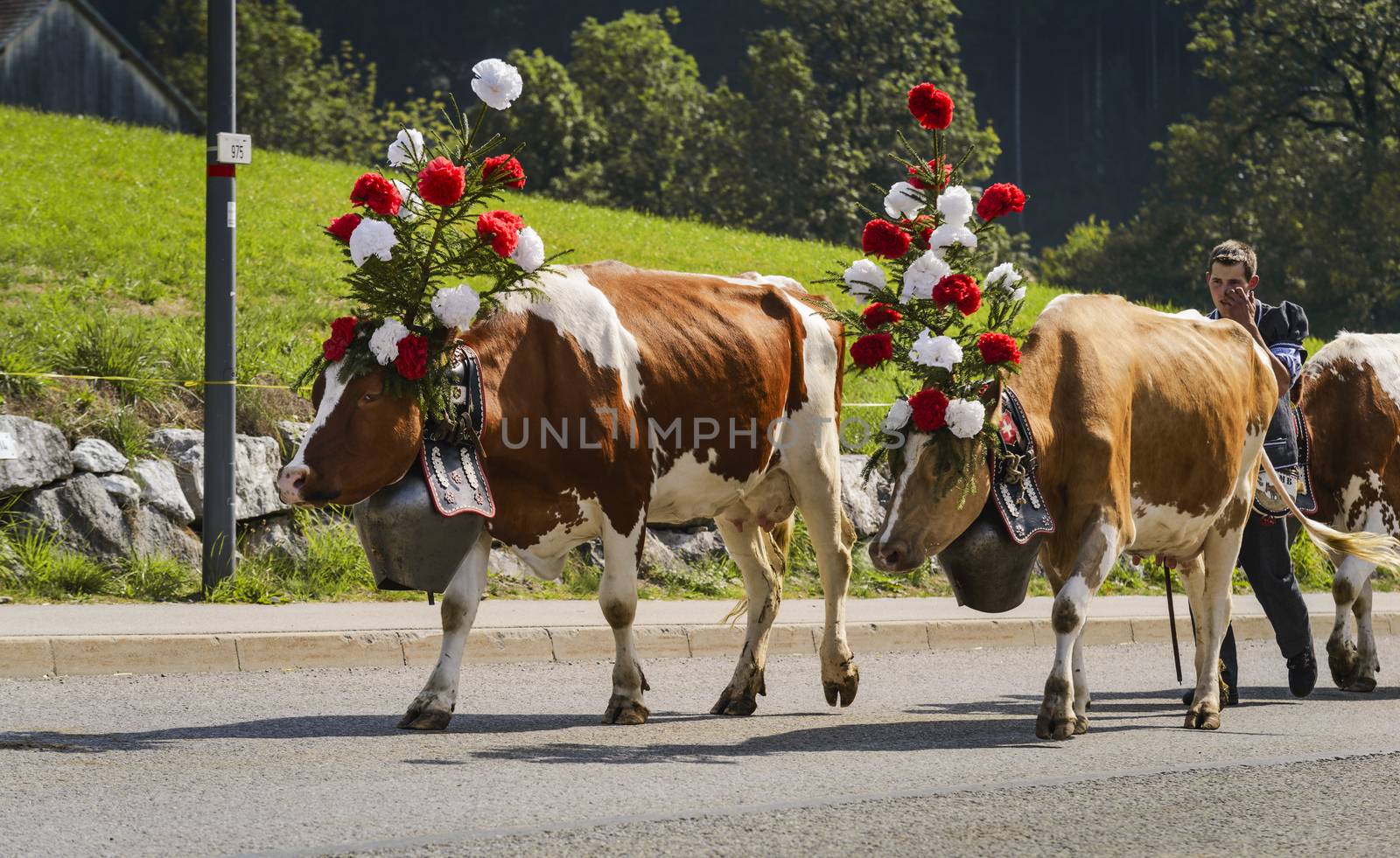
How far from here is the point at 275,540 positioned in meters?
12.3

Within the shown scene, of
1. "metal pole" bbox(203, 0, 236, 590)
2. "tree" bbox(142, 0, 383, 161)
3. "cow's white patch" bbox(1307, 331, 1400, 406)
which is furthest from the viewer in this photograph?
"tree" bbox(142, 0, 383, 161)

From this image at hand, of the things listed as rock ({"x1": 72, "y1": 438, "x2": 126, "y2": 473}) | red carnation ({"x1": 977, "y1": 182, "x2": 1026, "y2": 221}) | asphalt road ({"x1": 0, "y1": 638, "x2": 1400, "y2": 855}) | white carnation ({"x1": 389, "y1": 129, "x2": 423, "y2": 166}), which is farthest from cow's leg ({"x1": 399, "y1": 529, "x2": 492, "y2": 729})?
rock ({"x1": 72, "y1": 438, "x2": 126, "y2": 473})

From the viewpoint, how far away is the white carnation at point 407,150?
831cm

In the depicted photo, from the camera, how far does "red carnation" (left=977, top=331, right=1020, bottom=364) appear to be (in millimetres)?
7766

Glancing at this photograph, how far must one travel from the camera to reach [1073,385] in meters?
8.10

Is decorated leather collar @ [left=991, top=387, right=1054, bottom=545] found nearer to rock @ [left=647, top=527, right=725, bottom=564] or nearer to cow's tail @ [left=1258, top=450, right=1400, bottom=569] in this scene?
cow's tail @ [left=1258, top=450, right=1400, bottom=569]

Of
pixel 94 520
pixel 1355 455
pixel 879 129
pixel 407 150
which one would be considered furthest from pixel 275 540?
pixel 879 129

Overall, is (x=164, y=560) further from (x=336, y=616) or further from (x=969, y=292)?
(x=969, y=292)

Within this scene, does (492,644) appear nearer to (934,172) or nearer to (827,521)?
(827,521)

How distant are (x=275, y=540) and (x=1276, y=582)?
22.0 feet

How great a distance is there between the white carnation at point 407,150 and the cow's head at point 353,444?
46.7 inches

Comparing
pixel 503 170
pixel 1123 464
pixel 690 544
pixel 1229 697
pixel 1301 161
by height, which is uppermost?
pixel 1301 161

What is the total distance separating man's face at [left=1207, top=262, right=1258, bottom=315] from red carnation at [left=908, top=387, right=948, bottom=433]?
9.14 ft

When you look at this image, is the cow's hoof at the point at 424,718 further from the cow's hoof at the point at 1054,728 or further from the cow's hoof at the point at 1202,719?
the cow's hoof at the point at 1202,719
